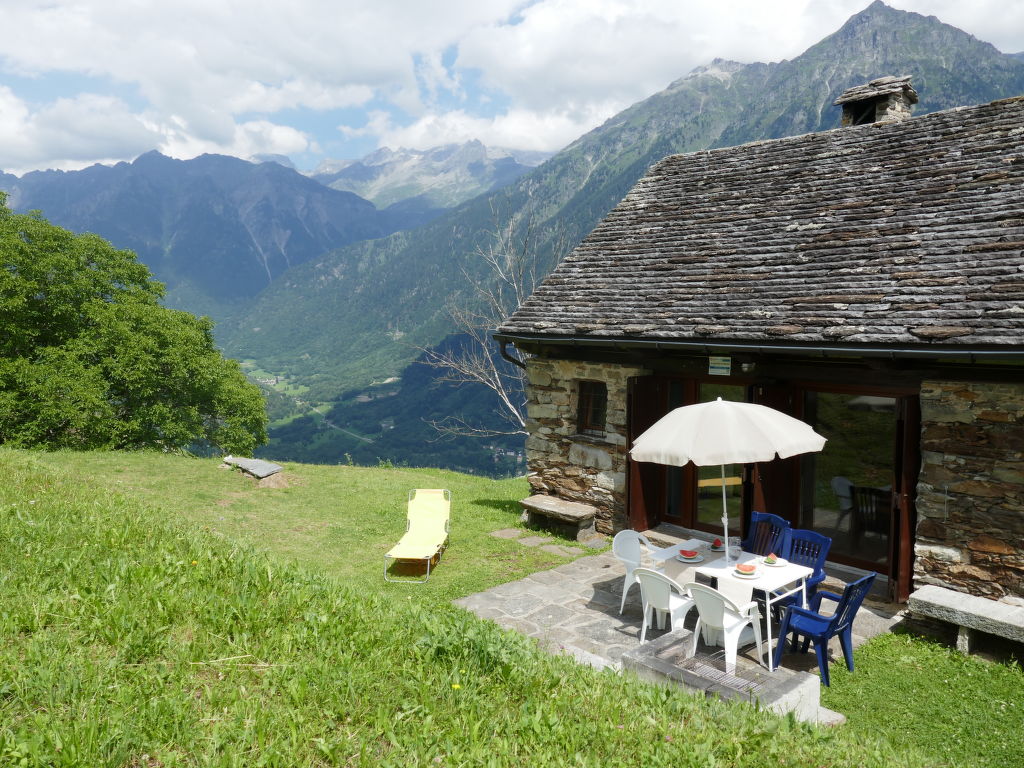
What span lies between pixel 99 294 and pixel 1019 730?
22.7m

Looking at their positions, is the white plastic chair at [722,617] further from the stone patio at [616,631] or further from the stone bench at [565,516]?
the stone bench at [565,516]

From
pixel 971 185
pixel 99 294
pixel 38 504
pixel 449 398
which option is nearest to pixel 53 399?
pixel 99 294

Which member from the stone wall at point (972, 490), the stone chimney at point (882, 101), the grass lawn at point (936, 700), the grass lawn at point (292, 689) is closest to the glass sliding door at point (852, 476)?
the stone wall at point (972, 490)

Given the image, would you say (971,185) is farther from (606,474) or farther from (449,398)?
(449,398)

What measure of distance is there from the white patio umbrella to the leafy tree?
1642cm

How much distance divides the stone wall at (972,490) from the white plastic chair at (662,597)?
2973 millimetres

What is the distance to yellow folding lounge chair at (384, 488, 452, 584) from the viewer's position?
8.46 m

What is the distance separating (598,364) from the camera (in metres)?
10.2

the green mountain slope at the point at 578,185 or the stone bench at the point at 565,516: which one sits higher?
the green mountain slope at the point at 578,185

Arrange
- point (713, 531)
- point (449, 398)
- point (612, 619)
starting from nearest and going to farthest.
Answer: point (612, 619) → point (713, 531) → point (449, 398)

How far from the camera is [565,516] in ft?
32.9

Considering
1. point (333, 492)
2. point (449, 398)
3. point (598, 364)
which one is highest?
point (598, 364)

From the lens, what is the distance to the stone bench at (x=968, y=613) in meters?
5.90

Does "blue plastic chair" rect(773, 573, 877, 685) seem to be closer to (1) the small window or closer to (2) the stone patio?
(2) the stone patio
